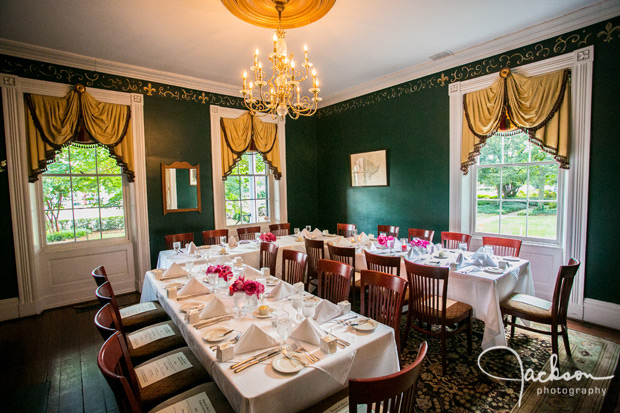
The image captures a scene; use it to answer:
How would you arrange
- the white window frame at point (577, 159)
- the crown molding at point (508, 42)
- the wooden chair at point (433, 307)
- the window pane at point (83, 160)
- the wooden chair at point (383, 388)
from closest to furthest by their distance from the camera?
the wooden chair at point (383, 388) → the wooden chair at point (433, 307) → the crown molding at point (508, 42) → the white window frame at point (577, 159) → the window pane at point (83, 160)

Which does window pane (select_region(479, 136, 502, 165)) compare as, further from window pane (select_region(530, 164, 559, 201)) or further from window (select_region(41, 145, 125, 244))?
window (select_region(41, 145, 125, 244))

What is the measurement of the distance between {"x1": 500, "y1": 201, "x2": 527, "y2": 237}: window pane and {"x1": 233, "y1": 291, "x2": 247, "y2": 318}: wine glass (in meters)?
3.69

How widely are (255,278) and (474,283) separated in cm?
193

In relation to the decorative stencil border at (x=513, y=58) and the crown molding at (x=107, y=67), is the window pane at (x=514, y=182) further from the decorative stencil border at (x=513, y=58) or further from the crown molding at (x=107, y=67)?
the crown molding at (x=107, y=67)

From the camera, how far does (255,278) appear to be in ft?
8.87

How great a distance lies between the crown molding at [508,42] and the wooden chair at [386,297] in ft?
11.3

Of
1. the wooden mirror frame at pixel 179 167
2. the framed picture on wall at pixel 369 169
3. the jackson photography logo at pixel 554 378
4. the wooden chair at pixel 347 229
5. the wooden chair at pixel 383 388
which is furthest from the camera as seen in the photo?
the framed picture on wall at pixel 369 169

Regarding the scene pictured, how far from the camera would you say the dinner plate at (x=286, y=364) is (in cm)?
137

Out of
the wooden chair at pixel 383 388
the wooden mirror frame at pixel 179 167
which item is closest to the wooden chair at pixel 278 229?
the wooden mirror frame at pixel 179 167

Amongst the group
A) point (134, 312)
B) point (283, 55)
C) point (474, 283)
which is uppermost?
point (283, 55)

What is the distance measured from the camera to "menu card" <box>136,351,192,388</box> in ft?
5.73

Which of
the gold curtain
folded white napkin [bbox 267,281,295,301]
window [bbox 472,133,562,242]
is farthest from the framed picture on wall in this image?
folded white napkin [bbox 267,281,295,301]

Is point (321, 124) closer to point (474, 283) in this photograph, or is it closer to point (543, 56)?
point (543, 56)

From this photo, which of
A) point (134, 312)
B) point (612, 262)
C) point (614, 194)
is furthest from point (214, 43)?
point (612, 262)
